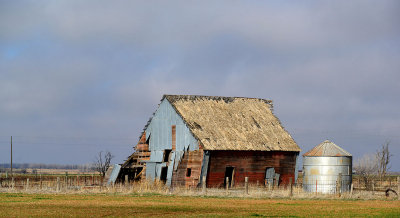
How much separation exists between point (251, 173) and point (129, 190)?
9991mm

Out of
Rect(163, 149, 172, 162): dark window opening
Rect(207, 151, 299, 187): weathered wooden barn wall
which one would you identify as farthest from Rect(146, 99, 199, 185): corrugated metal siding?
Rect(207, 151, 299, 187): weathered wooden barn wall

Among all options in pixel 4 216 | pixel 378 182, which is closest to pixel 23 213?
pixel 4 216

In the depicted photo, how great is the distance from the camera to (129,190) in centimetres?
3778

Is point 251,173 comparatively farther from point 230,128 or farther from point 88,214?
point 88,214

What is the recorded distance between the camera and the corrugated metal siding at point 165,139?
42781 millimetres

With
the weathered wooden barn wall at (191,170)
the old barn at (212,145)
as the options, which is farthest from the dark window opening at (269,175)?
the weathered wooden barn wall at (191,170)

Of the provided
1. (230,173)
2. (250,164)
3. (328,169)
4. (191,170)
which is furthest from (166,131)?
(328,169)

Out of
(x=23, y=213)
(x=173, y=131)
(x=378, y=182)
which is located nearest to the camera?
(x=23, y=213)

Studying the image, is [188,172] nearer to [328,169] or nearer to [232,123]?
[232,123]

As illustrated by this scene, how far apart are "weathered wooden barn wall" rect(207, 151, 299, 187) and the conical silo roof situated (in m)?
4.51

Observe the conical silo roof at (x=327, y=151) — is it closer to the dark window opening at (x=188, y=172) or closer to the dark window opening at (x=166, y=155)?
the dark window opening at (x=188, y=172)

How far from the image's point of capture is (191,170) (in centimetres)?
4178

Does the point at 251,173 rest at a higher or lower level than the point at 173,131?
lower

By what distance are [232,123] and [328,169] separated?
9111 mm
